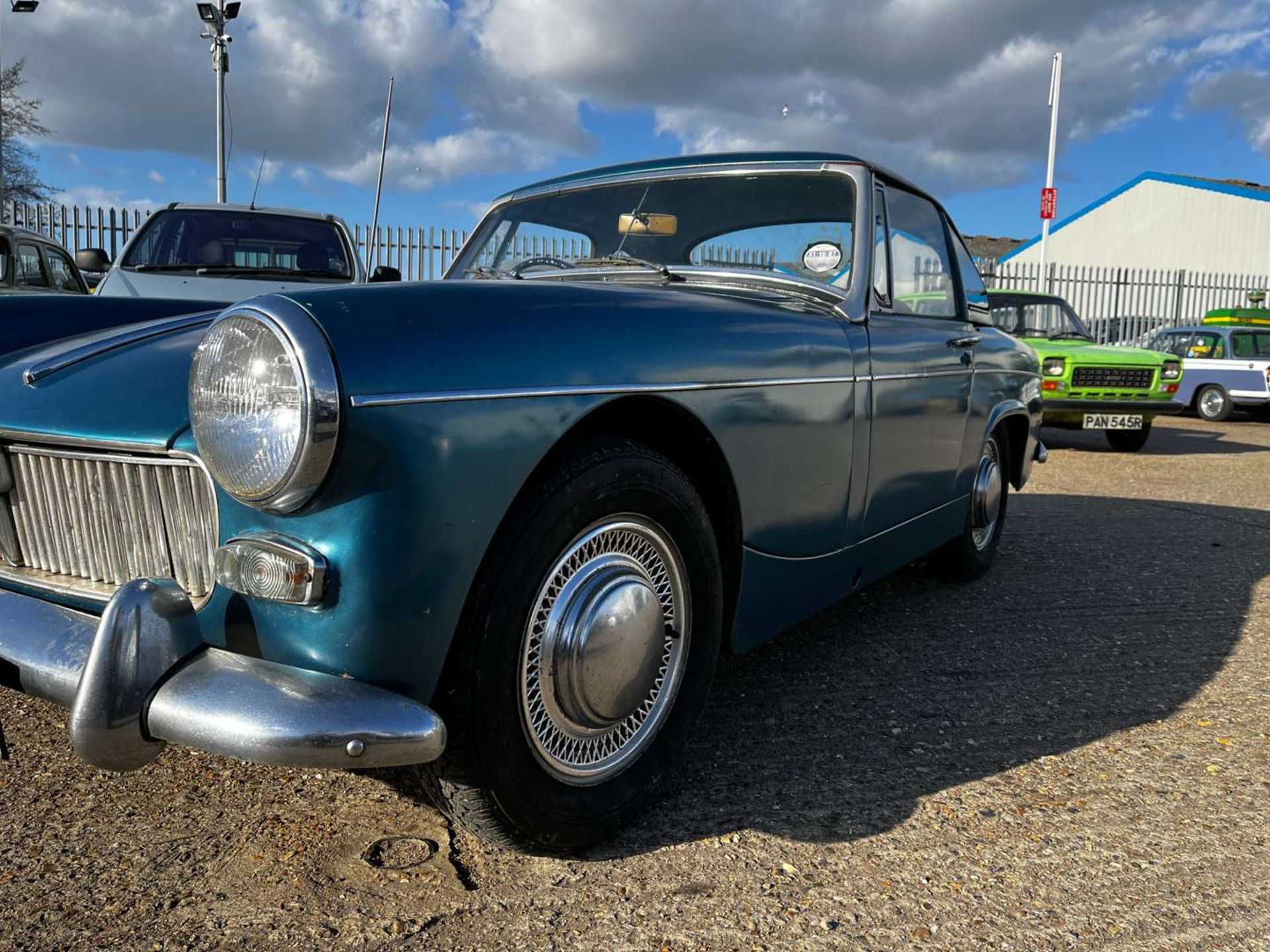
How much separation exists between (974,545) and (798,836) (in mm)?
2439

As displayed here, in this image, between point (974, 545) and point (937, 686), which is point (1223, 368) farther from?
point (937, 686)

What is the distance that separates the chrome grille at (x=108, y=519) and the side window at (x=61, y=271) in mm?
5989

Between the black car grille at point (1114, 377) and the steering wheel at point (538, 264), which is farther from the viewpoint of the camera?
the black car grille at point (1114, 377)

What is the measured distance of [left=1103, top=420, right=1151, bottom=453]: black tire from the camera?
10.0m

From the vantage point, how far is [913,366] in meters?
3.04

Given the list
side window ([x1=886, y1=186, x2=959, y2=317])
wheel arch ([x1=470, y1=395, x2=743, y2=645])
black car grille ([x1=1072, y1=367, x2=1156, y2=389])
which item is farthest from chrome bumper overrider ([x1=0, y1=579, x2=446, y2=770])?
black car grille ([x1=1072, y1=367, x2=1156, y2=389])

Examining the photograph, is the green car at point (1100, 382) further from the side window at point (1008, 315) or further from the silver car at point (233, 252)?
the silver car at point (233, 252)

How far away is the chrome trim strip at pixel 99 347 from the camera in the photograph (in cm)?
203

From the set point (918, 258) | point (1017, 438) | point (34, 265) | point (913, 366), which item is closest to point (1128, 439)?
point (1017, 438)

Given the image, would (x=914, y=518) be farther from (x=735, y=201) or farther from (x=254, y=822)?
(x=254, y=822)

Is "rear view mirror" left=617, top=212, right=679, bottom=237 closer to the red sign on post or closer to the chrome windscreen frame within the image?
the chrome windscreen frame

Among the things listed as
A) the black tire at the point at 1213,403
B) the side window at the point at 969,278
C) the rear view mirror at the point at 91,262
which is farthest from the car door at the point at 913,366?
the black tire at the point at 1213,403

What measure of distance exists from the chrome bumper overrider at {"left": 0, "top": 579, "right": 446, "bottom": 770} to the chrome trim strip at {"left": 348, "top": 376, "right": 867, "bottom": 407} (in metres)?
0.44

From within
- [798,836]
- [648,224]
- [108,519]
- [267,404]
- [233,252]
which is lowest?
[798,836]
